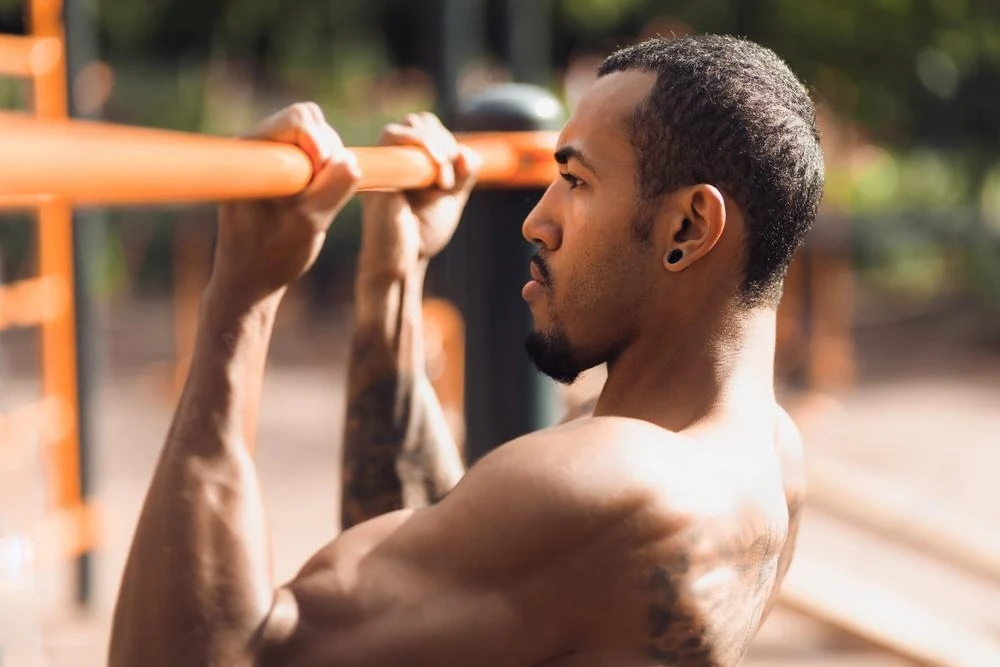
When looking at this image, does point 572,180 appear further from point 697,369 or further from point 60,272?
point 60,272

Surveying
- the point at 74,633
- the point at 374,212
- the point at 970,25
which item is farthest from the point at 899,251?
the point at 374,212

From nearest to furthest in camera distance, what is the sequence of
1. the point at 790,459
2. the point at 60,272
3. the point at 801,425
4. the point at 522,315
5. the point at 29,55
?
the point at 790,459 < the point at 522,315 < the point at 29,55 < the point at 60,272 < the point at 801,425

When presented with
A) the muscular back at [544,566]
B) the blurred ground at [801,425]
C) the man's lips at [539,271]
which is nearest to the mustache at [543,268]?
the man's lips at [539,271]

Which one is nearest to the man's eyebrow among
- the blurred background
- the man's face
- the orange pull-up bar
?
the man's face

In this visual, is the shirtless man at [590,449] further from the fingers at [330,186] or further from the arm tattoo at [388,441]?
the arm tattoo at [388,441]

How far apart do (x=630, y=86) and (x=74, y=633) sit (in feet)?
12.7

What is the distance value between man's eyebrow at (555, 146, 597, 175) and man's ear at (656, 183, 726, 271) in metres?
0.09

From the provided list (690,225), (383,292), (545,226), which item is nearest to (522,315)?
(383,292)

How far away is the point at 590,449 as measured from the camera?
1281mm

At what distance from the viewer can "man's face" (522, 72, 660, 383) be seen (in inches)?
56.4

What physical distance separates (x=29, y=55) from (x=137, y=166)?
13.3 ft

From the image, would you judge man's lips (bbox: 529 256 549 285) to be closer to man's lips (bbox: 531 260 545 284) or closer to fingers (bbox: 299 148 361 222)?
man's lips (bbox: 531 260 545 284)

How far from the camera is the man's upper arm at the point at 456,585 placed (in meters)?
1.23

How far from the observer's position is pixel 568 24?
44.4ft
